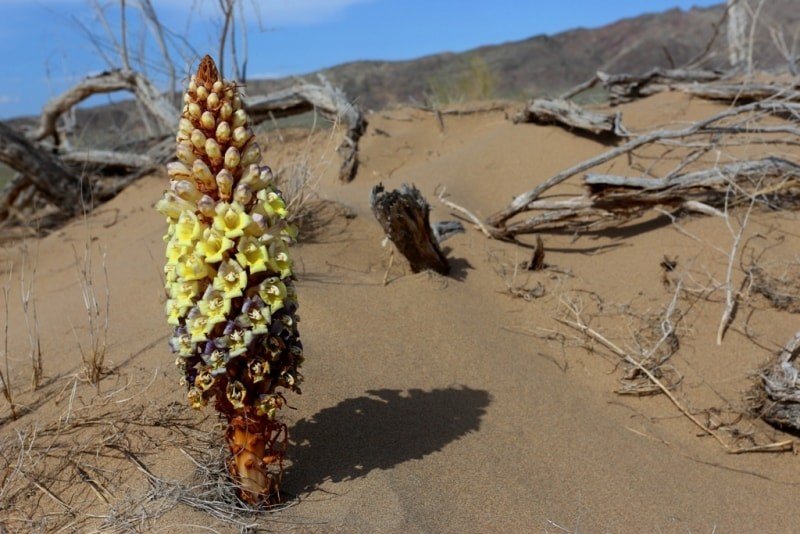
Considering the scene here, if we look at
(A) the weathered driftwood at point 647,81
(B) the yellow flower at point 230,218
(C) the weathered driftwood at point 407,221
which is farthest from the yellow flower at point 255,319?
(A) the weathered driftwood at point 647,81

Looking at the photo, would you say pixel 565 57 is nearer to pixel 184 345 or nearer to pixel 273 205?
pixel 273 205

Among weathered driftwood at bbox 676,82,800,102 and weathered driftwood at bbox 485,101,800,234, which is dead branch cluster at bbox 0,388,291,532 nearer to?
weathered driftwood at bbox 485,101,800,234

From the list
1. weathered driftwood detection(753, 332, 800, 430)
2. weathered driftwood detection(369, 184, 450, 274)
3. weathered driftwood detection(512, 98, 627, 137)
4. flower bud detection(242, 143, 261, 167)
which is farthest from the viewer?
weathered driftwood detection(512, 98, 627, 137)

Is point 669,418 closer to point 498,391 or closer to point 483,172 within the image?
point 498,391

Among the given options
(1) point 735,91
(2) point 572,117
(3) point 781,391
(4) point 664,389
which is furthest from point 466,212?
(1) point 735,91

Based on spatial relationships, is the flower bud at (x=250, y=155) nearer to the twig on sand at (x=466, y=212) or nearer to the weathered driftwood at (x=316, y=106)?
the twig on sand at (x=466, y=212)

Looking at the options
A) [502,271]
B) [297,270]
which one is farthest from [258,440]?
[502,271]

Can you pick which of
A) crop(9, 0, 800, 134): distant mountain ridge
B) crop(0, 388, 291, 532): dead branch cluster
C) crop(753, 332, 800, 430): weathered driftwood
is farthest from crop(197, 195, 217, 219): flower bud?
crop(9, 0, 800, 134): distant mountain ridge
